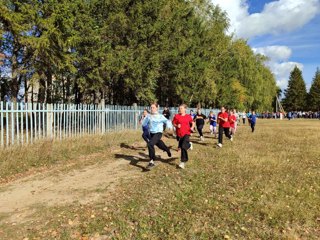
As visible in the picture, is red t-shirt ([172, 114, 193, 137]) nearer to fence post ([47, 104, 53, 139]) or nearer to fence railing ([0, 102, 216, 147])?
fence railing ([0, 102, 216, 147])

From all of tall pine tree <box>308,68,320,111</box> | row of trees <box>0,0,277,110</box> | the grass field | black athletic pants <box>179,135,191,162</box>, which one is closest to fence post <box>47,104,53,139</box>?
the grass field

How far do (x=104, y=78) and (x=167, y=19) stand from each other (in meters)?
7.24

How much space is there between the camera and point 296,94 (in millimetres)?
98688

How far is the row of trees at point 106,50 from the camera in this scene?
13.9 metres

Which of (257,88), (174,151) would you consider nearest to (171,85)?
(174,151)

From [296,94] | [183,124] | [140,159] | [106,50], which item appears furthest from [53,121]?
[296,94]

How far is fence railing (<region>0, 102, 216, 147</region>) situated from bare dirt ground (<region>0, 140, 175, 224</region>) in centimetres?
237

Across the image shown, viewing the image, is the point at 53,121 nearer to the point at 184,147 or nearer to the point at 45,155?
the point at 45,155

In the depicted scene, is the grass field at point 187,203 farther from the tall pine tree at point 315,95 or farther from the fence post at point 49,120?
the tall pine tree at point 315,95

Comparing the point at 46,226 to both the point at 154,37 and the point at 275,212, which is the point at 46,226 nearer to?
the point at 275,212

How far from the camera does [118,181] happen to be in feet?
26.8

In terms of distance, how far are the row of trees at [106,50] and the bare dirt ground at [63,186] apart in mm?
6683

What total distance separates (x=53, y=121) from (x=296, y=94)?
97.2m

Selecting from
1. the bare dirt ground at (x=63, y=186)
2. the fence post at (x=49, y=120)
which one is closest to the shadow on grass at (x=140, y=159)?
the bare dirt ground at (x=63, y=186)
